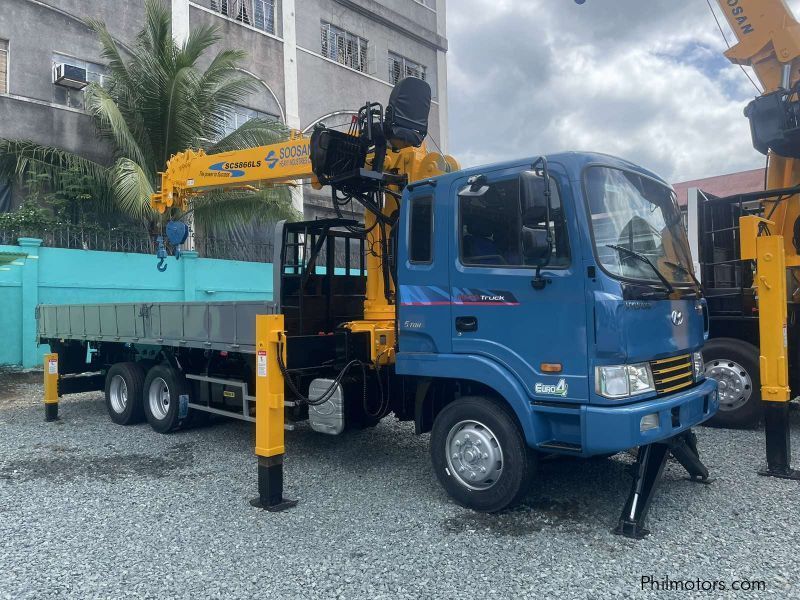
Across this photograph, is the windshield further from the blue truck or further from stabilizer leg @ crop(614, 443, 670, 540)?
stabilizer leg @ crop(614, 443, 670, 540)

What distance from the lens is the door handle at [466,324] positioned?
15.9 ft

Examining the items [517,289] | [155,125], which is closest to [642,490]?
[517,289]

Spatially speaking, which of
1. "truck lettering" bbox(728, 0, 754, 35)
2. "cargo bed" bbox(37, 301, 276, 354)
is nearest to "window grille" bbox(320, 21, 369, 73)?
"cargo bed" bbox(37, 301, 276, 354)

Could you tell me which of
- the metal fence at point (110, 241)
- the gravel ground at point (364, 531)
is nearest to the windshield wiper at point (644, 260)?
the gravel ground at point (364, 531)

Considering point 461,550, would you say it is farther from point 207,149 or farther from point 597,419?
point 207,149

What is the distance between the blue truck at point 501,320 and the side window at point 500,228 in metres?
0.01

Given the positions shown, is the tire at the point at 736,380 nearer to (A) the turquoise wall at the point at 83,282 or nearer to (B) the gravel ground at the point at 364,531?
(B) the gravel ground at the point at 364,531

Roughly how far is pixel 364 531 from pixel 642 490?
198cm

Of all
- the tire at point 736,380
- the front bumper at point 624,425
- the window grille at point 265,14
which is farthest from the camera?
the window grille at point 265,14

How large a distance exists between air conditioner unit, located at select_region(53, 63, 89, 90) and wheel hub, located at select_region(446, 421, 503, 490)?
13.3m

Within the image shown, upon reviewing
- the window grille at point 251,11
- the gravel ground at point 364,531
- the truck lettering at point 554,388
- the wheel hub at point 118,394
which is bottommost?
the gravel ground at point 364,531

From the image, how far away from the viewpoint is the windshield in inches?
172

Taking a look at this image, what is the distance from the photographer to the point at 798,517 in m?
4.62

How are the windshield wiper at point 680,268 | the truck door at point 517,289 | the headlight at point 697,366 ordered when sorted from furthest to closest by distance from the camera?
the headlight at point 697,366 < the windshield wiper at point 680,268 < the truck door at point 517,289
